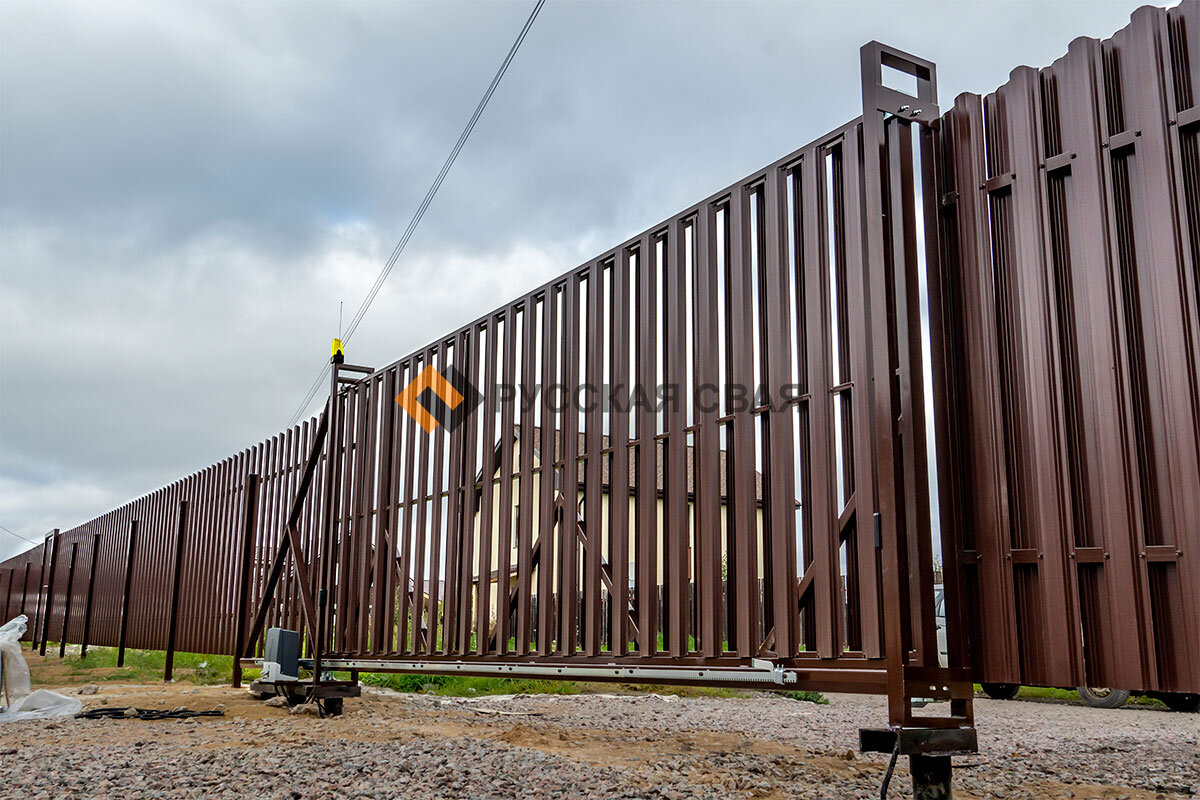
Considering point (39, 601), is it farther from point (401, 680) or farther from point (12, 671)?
point (12, 671)

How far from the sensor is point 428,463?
7.29 metres

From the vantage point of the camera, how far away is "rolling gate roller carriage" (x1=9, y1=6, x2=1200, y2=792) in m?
3.37

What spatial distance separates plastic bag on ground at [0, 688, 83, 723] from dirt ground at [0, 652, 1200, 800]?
301mm

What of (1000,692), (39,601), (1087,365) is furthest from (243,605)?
(39,601)

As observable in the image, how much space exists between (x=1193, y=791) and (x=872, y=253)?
10.2 feet

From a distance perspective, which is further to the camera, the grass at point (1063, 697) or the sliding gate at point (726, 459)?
the grass at point (1063, 697)

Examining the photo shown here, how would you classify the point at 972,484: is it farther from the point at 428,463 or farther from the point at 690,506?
the point at 428,463

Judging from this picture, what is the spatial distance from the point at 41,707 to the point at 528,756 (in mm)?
4214

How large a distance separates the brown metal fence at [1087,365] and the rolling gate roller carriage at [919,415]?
0.03 ft

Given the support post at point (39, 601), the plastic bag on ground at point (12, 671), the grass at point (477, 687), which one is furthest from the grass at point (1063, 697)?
the support post at point (39, 601)

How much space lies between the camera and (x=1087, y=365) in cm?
353

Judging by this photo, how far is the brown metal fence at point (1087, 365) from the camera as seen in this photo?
3283 mm

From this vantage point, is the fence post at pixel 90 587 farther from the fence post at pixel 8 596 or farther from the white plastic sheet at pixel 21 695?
the white plastic sheet at pixel 21 695

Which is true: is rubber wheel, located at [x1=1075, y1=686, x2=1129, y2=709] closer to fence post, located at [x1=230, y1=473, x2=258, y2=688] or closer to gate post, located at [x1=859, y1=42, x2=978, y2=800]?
gate post, located at [x1=859, y1=42, x2=978, y2=800]
